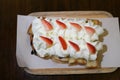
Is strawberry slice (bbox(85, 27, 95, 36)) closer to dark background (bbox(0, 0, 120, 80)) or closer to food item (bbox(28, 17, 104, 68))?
food item (bbox(28, 17, 104, 68))

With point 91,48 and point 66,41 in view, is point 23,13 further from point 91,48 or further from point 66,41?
point 91,48

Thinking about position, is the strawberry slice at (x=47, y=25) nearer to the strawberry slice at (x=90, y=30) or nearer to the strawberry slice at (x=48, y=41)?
the strawberry slice at (x=48, y=41)

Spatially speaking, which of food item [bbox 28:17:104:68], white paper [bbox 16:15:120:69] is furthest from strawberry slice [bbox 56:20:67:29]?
white paper [bbox 16:15:120:69]

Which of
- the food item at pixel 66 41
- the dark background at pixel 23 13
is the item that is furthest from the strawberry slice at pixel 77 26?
the dark background at pixel 23 13

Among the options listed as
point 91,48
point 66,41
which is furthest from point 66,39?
point 91,48

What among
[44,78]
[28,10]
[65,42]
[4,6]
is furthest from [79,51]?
[4,6]

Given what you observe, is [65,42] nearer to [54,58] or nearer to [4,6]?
[54,58]
